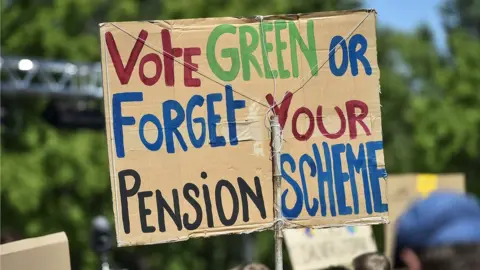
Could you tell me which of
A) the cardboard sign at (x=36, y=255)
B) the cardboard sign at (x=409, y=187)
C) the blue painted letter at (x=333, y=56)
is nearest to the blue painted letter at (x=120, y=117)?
the cardboard sign at (x=36, y=255)

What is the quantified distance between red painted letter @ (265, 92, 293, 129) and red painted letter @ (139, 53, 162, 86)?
0.47 metres

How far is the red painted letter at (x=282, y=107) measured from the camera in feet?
15.5

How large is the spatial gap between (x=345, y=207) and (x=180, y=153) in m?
0.74

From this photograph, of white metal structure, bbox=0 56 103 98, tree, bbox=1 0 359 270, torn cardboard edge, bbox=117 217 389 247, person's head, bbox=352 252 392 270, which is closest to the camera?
torn cardboard edge, bbox=117 217 389 247

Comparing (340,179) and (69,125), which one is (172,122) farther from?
(69,125)

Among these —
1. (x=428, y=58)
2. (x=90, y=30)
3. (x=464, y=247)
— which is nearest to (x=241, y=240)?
(x=90, y=30)

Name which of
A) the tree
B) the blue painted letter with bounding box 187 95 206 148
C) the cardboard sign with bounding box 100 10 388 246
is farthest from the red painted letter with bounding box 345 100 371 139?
the tree

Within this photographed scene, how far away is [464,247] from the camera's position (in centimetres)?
244

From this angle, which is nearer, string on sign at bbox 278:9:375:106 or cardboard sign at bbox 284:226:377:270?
string on sign at bbox 278:9:375:106

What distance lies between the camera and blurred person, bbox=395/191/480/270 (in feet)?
8.00

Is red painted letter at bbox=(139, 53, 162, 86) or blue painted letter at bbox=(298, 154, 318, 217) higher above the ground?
red painted letter at bbox=(139, 53, 162, 86)

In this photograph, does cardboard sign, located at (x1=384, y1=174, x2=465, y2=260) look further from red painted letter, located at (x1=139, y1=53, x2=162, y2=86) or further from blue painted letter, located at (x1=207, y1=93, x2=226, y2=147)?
red painted letter, located at (x1=139, y1=53, x2=162, y2=86)

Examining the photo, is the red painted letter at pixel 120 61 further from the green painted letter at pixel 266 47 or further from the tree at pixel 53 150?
the tree at pixel 53 150

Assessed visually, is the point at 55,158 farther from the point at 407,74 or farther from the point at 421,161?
the point at 407,74
